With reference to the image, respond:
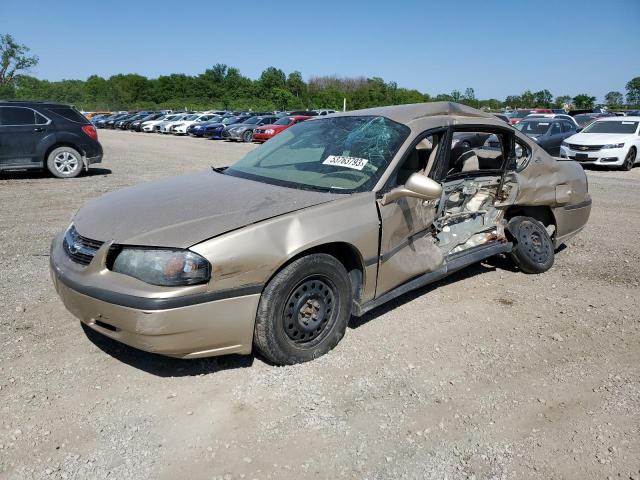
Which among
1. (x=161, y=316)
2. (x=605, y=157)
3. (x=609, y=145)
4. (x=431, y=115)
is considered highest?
(x=431, y=115)

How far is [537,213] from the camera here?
16.7 ft

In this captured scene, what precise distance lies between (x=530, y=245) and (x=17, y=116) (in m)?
9.96

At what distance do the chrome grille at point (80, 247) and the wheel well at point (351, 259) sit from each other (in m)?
1.32

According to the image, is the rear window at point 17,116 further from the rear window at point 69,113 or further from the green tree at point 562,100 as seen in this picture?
the green tree at point 562,100

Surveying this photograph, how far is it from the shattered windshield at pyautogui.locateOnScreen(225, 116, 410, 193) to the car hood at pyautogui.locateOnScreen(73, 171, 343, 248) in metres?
0.21

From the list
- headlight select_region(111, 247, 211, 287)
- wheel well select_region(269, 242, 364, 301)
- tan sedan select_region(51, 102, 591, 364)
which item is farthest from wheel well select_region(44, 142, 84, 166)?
wheel well select_region(269, 242, 364, 301)

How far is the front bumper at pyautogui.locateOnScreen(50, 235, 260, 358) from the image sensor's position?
8.46 feet

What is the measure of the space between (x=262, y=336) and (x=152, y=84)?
9014 cm

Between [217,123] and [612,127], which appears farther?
[217,123]

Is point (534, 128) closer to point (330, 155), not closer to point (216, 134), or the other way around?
point (330, 155)

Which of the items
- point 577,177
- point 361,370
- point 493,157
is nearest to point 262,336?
point 361,370

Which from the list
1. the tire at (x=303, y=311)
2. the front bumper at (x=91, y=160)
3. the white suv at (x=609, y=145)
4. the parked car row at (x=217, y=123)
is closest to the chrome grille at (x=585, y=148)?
the white suv at (x=609, y=145)

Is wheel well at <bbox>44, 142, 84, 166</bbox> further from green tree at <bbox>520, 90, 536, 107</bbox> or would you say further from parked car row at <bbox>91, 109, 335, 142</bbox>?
green tree at <bbox>520, 90, 536, 107</bbox>

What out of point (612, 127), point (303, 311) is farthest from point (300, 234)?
point (612, 127)
